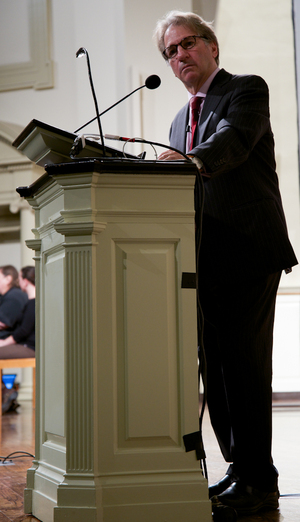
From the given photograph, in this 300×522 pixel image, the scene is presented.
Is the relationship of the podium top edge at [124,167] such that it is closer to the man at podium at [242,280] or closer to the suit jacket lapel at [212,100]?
the man at podium at [242,280]

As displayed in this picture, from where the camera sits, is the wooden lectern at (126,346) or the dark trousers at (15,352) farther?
the dark trousers at (15,352)

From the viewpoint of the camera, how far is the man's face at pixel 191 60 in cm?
208

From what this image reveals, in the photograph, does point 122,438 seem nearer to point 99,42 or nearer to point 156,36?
point 156,36

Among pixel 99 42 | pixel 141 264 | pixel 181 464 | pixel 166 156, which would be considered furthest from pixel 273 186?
pixel 99 42

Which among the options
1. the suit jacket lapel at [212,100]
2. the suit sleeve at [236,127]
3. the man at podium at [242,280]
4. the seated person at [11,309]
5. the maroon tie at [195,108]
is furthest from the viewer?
the seated person at [11,309]

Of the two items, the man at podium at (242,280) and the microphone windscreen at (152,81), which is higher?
the microphone windscreen at (152,81)

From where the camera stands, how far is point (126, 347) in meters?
1.55

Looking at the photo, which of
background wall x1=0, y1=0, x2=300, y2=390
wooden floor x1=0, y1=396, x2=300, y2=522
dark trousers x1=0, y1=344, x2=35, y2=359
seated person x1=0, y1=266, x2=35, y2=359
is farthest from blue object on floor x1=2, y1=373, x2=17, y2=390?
background wall x1=0, y1=0, x2=300, y2=390

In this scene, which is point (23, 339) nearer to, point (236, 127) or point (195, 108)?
point (195, 108)

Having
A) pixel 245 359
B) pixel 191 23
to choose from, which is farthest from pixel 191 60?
pixel 245 359

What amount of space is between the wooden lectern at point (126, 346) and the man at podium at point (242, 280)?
0.25 meters

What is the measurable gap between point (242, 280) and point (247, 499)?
27.0 inches

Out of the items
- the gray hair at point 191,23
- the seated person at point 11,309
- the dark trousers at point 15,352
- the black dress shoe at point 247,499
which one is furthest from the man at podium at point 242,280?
the seated person at point 11,309

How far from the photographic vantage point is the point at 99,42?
5621mm
